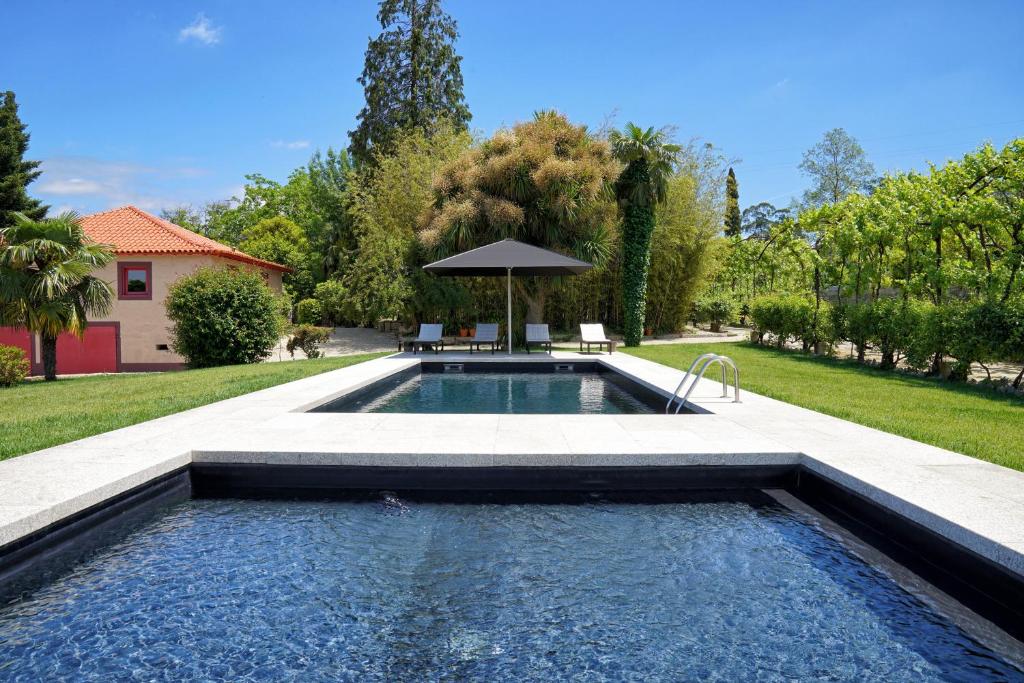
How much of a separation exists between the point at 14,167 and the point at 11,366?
19.1 meters

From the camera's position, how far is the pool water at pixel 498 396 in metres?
7.70

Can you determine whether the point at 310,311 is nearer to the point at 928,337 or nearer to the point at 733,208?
the point at 928,337

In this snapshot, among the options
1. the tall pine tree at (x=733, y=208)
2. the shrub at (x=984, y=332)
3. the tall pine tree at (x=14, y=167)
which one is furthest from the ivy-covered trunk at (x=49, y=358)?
the tall pine tree at (x=733, y=208)

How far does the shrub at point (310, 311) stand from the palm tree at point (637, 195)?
13567 millimetres

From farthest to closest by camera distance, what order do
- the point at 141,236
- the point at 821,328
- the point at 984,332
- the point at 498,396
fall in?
1. the point at 141,236
2. the point at 821,328
3. the point at 498,396
4. the point at 984,332

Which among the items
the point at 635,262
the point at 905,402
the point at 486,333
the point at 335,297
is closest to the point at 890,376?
the point at 905,402

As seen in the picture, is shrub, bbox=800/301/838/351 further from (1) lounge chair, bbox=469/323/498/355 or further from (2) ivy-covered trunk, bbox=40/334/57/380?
(2) ivy-covered trunk, bbox=40/334/57/380

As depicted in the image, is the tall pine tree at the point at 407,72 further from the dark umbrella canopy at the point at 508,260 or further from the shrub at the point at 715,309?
the dark umbrella canopy at the point at 508,260

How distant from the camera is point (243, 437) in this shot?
16.1 ft

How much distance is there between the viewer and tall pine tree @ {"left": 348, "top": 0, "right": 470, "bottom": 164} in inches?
1145

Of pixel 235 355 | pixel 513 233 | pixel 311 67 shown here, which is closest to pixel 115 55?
pixel 311 67

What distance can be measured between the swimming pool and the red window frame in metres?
12.2

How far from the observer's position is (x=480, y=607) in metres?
2.86

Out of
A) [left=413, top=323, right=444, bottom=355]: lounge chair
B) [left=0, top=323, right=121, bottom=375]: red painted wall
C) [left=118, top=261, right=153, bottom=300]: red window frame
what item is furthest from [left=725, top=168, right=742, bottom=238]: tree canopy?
[left=0, top=323, right=121, bottom=375]: red painted wall
